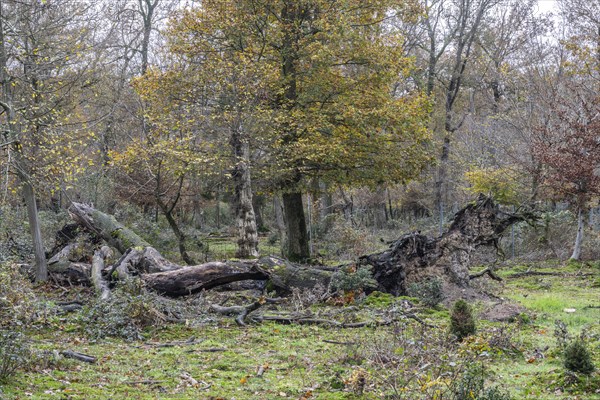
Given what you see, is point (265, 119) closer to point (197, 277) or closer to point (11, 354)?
point (197, 277)

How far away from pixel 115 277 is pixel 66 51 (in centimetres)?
532

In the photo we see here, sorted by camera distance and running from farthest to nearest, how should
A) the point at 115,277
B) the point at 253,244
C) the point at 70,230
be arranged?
the point at 253,244
the point at 70,230
the point at 115,277

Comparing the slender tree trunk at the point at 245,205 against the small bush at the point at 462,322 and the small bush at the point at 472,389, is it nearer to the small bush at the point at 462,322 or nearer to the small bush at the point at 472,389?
the small bush at the point at 462,322

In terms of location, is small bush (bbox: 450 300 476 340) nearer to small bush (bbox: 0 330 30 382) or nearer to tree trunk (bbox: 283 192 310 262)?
small bush (bbox: 0 330 30 382)

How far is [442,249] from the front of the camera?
451 inches

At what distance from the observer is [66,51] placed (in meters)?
12.4

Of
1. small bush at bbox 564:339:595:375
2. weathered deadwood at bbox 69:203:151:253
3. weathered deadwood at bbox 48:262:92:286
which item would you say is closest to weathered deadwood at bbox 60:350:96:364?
small bush at bbox 564:339:595:375

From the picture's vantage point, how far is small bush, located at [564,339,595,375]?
17.5 ft

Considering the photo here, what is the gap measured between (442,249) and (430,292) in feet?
4.63

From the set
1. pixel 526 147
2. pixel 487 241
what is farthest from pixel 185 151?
pixel 526 147

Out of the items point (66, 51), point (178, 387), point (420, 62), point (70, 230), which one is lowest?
point (178, 387)

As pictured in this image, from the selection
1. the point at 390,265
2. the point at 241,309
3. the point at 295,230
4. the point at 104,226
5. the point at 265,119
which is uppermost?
the point at 265,119

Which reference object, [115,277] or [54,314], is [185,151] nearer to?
[115,277]

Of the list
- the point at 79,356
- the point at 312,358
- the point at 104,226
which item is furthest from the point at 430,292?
the point at 104,226
